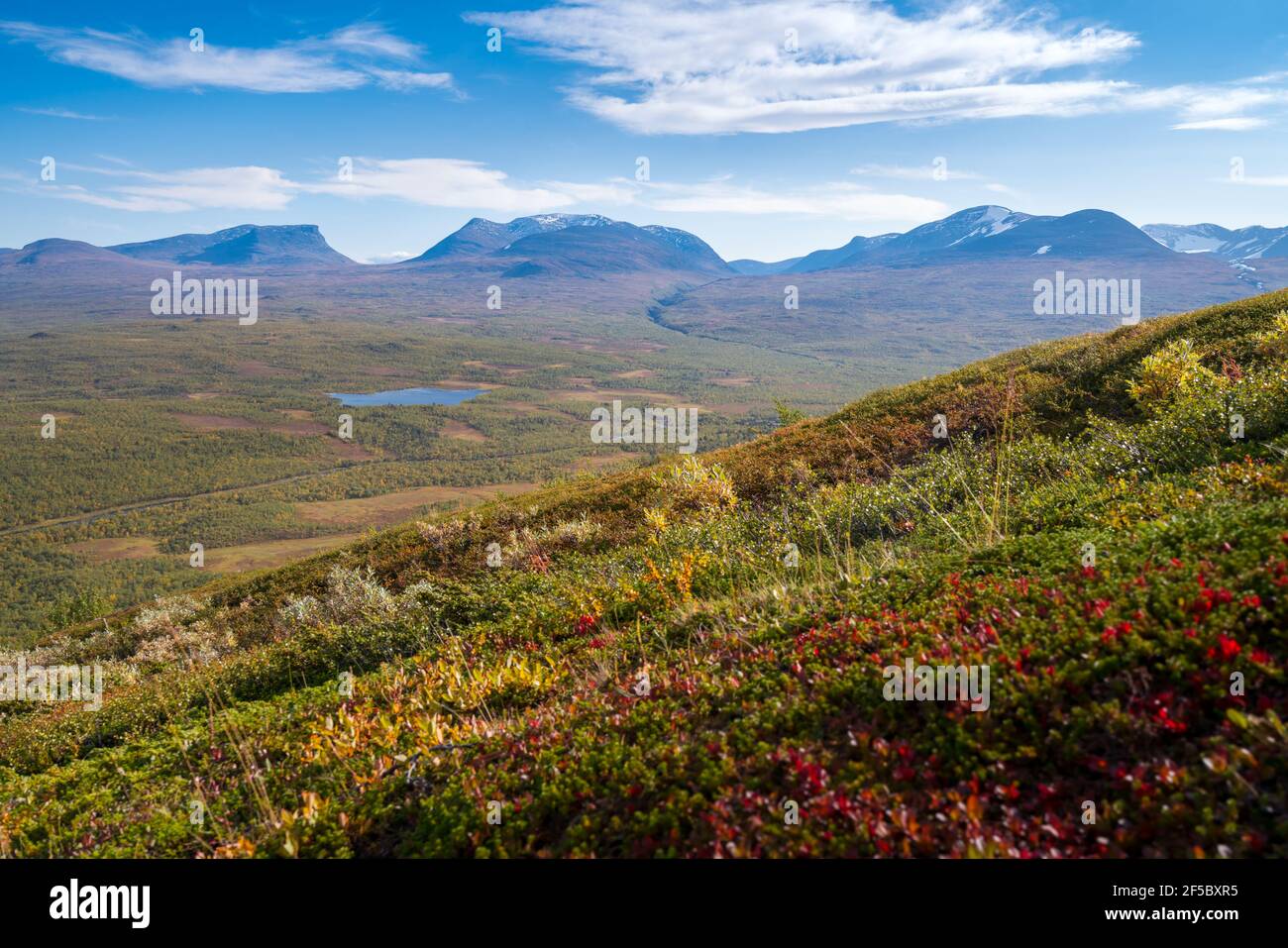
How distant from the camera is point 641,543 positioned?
1503 centimetres

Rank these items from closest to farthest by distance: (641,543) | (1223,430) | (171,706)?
(1223,430)
(171,706)
(641,543)

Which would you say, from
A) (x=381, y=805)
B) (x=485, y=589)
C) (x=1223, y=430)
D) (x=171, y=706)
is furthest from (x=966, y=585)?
(x=171, y=706)

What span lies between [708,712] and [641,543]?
9.37 meters

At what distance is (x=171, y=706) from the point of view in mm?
10688

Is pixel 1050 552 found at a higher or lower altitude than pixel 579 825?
higher

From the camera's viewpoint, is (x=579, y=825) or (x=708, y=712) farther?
(x=708, y=712)

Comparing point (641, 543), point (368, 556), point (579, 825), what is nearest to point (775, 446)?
point (641, 543)

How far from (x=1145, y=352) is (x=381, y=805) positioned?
72.2ft


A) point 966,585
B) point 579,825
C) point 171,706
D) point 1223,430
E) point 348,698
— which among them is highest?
point 1223,430

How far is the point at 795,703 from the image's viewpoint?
5309 mm

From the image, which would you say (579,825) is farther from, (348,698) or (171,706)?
(171,706)

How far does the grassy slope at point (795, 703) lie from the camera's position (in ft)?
13.2

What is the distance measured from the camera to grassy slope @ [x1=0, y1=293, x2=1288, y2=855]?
4.02m
